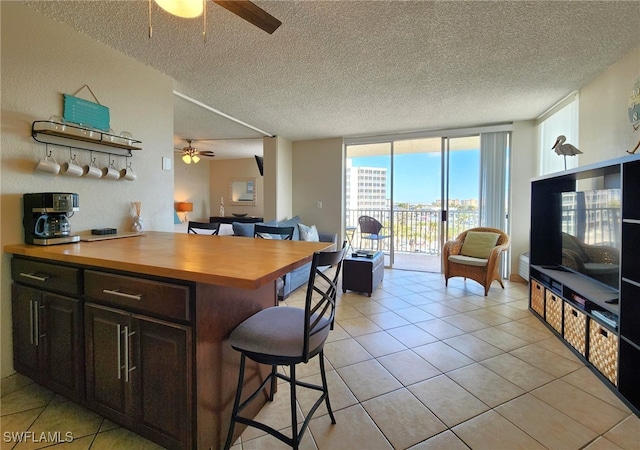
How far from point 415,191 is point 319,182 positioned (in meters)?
1.88

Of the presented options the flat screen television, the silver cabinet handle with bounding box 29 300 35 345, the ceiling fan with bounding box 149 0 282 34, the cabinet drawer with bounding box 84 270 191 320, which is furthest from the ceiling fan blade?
the flat screen television

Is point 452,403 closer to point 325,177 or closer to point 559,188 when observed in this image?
point 559,188

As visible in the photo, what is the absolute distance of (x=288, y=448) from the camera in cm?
136

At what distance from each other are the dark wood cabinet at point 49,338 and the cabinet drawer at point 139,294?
0.20m

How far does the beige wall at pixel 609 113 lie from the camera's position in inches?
90.4

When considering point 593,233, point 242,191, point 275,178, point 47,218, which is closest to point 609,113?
point 593,233

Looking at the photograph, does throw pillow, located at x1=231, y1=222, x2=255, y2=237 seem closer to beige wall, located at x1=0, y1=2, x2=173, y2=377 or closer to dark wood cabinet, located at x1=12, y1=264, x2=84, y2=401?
beige wall, located at x1=0, y1=2, x2=173, y2=377

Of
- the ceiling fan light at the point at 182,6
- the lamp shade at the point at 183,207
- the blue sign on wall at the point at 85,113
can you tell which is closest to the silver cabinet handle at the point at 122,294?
the ceiling fan light at the point at 182,6

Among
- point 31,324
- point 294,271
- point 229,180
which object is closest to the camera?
point 31,324

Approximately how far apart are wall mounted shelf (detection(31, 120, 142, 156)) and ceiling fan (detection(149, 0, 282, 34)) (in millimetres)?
1240

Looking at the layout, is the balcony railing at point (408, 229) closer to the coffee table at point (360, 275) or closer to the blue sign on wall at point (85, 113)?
the coffee table at point (360, 275)

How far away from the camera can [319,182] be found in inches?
219

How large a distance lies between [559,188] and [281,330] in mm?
3207

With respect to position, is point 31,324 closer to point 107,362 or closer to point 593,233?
point 107,362
